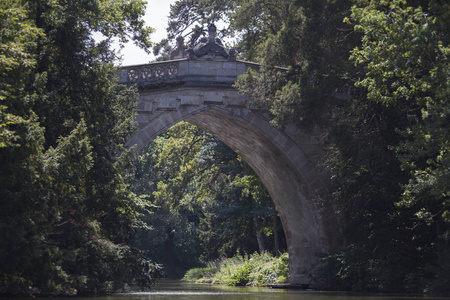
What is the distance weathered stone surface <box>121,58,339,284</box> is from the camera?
2009cm

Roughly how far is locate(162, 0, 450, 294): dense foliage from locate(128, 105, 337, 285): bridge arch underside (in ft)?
4.94

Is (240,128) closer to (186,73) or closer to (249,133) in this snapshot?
(249,133)

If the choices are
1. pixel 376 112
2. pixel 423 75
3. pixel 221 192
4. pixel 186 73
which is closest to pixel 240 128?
pixel 186 73

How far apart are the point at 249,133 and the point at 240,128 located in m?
0.33

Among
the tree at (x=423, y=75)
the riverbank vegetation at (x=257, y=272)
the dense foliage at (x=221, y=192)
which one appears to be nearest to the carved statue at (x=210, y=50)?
the dense foliage at (x=221, y=192)

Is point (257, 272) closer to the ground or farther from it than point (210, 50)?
closer to the ground

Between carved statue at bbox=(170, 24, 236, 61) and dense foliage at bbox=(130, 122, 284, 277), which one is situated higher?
carved statue at bbox=(170, 24, 236, 61)

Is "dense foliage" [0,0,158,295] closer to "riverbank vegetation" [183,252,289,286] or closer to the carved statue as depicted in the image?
the carved statue

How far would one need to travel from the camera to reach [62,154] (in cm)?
1112

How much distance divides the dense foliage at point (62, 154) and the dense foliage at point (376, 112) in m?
4.45

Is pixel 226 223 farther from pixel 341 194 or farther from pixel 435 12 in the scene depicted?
pixel 435 12

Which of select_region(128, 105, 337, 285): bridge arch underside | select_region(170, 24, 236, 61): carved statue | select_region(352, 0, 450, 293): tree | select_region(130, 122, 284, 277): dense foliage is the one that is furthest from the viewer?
select_region(130, 122, 284, 277): dense foliage

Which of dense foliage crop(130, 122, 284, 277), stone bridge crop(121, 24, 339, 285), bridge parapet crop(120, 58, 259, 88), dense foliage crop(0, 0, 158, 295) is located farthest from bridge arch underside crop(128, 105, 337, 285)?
dense foliage crop(0, 0, 158, 295)

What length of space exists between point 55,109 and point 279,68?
791 cm
